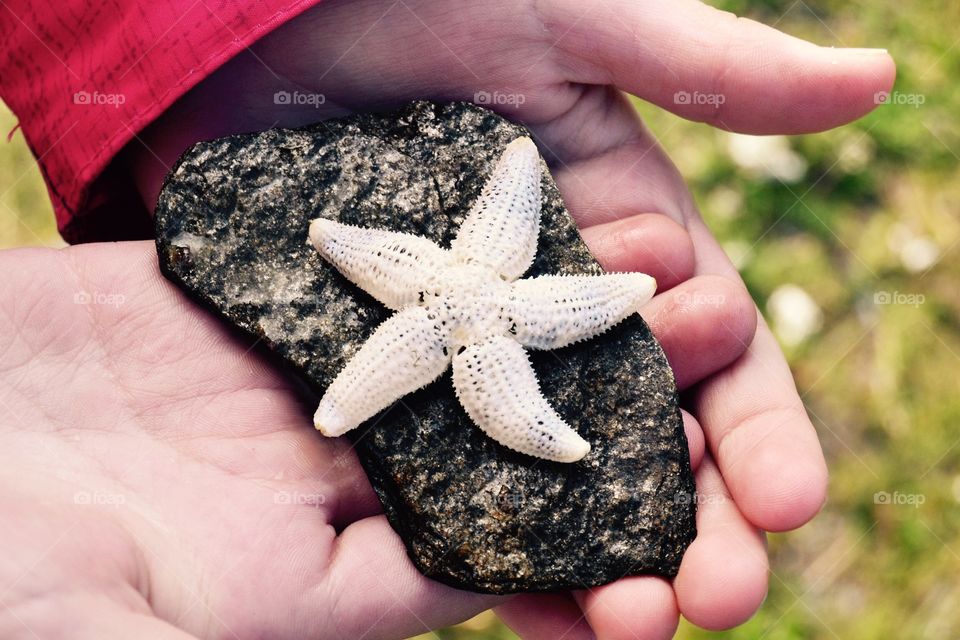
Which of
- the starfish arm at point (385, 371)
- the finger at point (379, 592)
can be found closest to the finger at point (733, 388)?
the starfish arm at point (385, 371)

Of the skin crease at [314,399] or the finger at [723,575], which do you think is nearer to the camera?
the skin crease at [314,399]

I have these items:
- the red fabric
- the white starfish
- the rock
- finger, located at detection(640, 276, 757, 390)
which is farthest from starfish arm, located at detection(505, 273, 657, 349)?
the red fabric

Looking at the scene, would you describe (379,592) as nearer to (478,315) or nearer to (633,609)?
(633,609)

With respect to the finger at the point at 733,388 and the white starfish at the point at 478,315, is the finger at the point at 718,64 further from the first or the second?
the white starfish at the point at 478,315

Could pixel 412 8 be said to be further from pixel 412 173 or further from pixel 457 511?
pixel 457 511

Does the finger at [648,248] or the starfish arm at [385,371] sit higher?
the starfish arm at [385,371]

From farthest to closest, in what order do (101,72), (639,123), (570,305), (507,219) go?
(639,123)
(101,72)
(507,219)
(570,305)

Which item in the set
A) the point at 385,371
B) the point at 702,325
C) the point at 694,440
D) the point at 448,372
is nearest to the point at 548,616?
the point at 694,440
